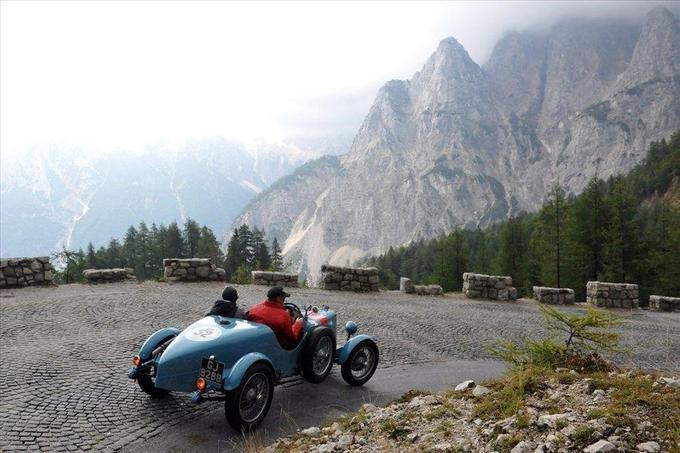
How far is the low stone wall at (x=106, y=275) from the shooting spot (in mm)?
16938

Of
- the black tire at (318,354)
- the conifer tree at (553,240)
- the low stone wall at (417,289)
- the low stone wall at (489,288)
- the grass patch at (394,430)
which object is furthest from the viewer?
the conifer tree at (553,240)

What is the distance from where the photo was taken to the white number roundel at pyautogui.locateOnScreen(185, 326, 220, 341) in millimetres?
6113

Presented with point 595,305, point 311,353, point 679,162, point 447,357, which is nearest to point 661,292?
point 595,305

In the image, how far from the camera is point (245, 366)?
19.2 ft

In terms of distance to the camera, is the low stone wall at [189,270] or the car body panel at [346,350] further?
the low stone wall at [189,270]

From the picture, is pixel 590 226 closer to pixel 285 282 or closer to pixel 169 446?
pixel 285 282

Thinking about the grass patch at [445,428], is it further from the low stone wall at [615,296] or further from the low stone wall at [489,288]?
the low stone wall at [615,296]

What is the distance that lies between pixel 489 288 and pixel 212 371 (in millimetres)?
15751

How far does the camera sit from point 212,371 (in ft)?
19.2

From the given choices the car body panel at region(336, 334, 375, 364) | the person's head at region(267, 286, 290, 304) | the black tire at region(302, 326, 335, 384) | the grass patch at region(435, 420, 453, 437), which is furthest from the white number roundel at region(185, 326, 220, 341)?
the grass patch at region(435, 420, 453, 437)

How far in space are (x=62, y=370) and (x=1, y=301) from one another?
7178mm

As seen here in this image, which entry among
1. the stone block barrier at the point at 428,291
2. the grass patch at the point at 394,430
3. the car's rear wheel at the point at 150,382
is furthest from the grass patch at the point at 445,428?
the stone block barrier at the point at 428,291

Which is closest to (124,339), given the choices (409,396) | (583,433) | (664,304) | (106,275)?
(409,396)

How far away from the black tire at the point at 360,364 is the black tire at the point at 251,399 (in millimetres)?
1829
